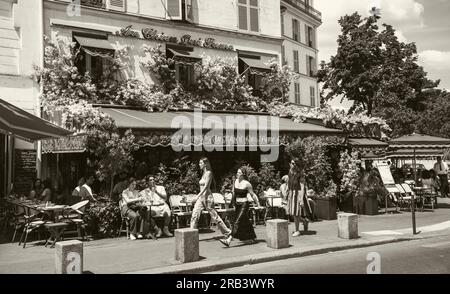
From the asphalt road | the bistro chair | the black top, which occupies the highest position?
the black top

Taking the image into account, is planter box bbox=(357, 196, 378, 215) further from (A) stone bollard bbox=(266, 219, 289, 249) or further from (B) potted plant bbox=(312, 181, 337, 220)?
(A) stone bollard bbox=(266, 219, 289, 249)

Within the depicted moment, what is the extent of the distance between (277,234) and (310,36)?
28.0m

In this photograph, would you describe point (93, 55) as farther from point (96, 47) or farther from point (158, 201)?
point (158, 201)

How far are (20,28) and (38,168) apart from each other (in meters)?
4.41

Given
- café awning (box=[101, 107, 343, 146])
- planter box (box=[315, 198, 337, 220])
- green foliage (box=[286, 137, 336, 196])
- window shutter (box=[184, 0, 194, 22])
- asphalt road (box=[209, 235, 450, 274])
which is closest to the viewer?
asphalt road (box=[209, 235, 450, 274])

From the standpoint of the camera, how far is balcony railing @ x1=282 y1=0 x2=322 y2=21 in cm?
3222

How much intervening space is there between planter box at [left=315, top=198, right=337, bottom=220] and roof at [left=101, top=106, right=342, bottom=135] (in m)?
2.82

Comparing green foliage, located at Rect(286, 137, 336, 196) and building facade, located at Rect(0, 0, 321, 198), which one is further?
building facade, located at Rect(0, 0, 321, 198)

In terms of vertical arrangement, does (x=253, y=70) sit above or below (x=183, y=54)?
below

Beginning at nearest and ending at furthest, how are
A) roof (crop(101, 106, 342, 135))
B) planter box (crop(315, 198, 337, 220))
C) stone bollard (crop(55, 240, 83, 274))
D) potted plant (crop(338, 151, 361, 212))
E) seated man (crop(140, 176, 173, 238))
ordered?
1. stone bollard (crop(55, 240, 83, 274))
2. seated man (crop(140, 176, 173, 238))
3. roof (crop(101, 106, 342, 135))
4. planter box (crop(315, 198, 337, 220))
5. potted plant (crop(338, 151, 361, 212))

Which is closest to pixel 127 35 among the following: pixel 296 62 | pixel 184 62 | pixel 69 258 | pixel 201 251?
pixel 184 62

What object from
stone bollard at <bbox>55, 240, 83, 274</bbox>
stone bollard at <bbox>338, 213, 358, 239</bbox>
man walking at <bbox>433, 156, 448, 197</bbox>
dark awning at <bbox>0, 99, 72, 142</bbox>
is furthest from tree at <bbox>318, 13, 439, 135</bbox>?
stone bollard at <bbox>55, 240, 83, 274</bbox>

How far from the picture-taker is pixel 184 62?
17.2 metres

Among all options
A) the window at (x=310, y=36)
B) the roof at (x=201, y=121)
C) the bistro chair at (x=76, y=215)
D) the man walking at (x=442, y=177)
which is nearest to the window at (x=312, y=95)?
the window at (x=310, y=36)
